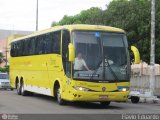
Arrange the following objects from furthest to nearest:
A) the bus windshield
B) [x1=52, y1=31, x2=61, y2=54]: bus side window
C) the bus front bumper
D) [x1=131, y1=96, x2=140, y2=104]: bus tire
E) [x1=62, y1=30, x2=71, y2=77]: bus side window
Answer: [x1=131, y1=96, x2=140, y2=104]: bus tire
[x1=52, y1=31, x2=61, y2=54]: bus side window
[x1=62, y1=30, x2=71, y2=77]: bus side window
the bus windshield
the bus front bumper

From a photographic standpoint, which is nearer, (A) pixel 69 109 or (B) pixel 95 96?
(A) pixel 69 109

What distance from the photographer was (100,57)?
20.8 metres

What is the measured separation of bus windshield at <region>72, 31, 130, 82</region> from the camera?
2048cm

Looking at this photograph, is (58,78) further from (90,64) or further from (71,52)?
(71,52)

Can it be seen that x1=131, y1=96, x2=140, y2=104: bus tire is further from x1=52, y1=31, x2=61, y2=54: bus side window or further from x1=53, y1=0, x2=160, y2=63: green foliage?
x1=53, y1=0, x2=160, y2=63: green foliage

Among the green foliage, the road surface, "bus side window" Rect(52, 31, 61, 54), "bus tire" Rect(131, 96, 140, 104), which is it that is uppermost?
the green foliage

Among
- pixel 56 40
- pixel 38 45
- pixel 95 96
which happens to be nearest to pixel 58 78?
pixel 56 40

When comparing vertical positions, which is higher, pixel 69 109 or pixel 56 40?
pixel 56 40

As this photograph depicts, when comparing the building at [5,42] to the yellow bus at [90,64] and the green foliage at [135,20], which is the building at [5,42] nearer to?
the green foliage at [135,20]

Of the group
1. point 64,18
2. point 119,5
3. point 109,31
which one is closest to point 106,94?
point 109,31

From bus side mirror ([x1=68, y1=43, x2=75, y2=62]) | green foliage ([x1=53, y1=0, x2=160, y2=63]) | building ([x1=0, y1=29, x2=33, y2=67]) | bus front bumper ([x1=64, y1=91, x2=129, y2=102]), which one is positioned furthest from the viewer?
building ([x1=0, y1=29, x2=33, y2=67])

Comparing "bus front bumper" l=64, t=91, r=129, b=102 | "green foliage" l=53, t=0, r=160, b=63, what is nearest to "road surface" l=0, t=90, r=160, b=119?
"bus front bumper" l=64, t=91, r=129, b=102

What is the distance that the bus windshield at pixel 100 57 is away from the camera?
20.5 m

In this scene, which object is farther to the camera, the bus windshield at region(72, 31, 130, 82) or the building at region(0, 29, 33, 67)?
the building at region(0, 29, 33, 67)
